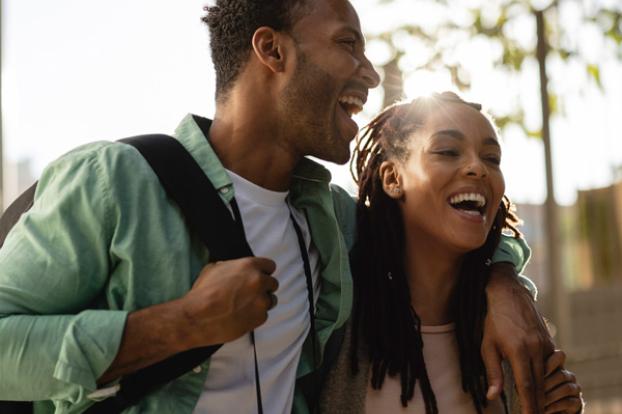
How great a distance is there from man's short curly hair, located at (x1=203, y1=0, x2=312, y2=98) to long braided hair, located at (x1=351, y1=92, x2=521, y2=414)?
26.8 inches

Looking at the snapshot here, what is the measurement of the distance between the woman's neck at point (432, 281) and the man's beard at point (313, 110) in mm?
629

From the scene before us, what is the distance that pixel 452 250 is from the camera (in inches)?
134

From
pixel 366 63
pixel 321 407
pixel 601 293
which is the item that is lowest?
pixel 601 293

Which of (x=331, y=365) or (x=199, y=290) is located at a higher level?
(x=199, y=290)

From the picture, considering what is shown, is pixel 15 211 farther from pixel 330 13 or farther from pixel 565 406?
pixel 565 406

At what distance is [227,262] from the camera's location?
8.07 feet

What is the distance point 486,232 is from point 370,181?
0.57 meters

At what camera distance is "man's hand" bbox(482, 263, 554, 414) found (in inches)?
115

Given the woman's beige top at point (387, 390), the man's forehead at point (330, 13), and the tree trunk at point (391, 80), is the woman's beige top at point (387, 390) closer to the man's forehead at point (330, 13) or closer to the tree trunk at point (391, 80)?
the man's forehead at point (330, 13)

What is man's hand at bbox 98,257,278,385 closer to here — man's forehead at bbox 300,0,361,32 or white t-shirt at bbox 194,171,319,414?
white t-shirt at bbox 194,171,319,414

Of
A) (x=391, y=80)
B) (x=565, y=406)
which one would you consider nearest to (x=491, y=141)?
(x=565, y=406)

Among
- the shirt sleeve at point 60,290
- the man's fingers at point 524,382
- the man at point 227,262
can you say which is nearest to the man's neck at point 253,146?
the man at point 227,262

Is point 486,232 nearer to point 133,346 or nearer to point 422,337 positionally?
point 422,337

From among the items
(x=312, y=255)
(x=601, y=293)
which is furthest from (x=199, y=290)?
(x=601, y=293)
